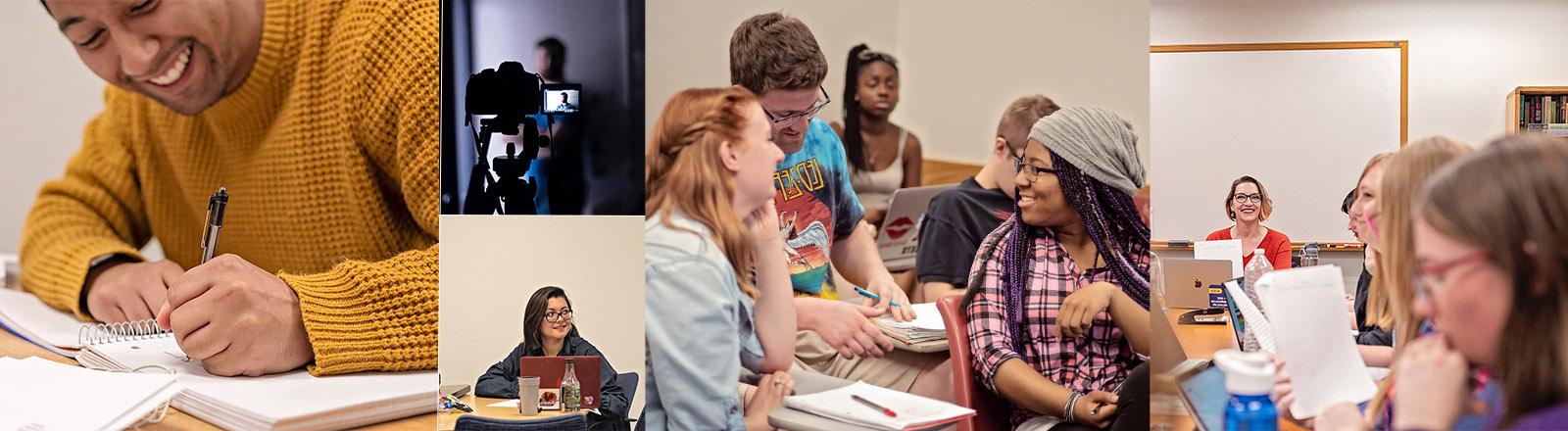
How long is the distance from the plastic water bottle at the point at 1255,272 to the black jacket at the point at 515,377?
89 cm

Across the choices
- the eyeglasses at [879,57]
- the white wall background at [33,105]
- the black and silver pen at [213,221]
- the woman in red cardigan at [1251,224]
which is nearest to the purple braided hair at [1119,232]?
the woman in red cardigan at [1251,224]

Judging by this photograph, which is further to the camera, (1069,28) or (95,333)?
(95,333)

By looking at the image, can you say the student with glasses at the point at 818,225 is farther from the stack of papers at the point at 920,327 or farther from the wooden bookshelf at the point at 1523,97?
the wooden bookshelf at the point at 1523,97

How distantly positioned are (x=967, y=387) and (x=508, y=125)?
0.77 m

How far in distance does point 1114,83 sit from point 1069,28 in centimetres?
10

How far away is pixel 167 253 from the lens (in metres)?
2.08

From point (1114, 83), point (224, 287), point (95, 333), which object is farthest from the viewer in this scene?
point (95, 333)

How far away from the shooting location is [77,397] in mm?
1562

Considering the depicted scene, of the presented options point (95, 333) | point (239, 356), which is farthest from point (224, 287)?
point (95, 333)

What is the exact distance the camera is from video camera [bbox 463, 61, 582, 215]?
4.74ft

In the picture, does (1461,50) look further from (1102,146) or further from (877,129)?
(877,129)

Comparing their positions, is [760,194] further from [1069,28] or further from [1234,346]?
[1234,346]

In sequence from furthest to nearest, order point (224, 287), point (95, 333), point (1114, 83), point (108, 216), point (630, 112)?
point (108, 216) → point (95, 333) → point (224, 287) → point (630, 112) → point (1114, 83)

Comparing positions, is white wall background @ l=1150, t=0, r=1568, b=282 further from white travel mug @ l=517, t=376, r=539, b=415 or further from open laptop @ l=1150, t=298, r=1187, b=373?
white travel mug @ l=517, t=376, r=539, b=415
